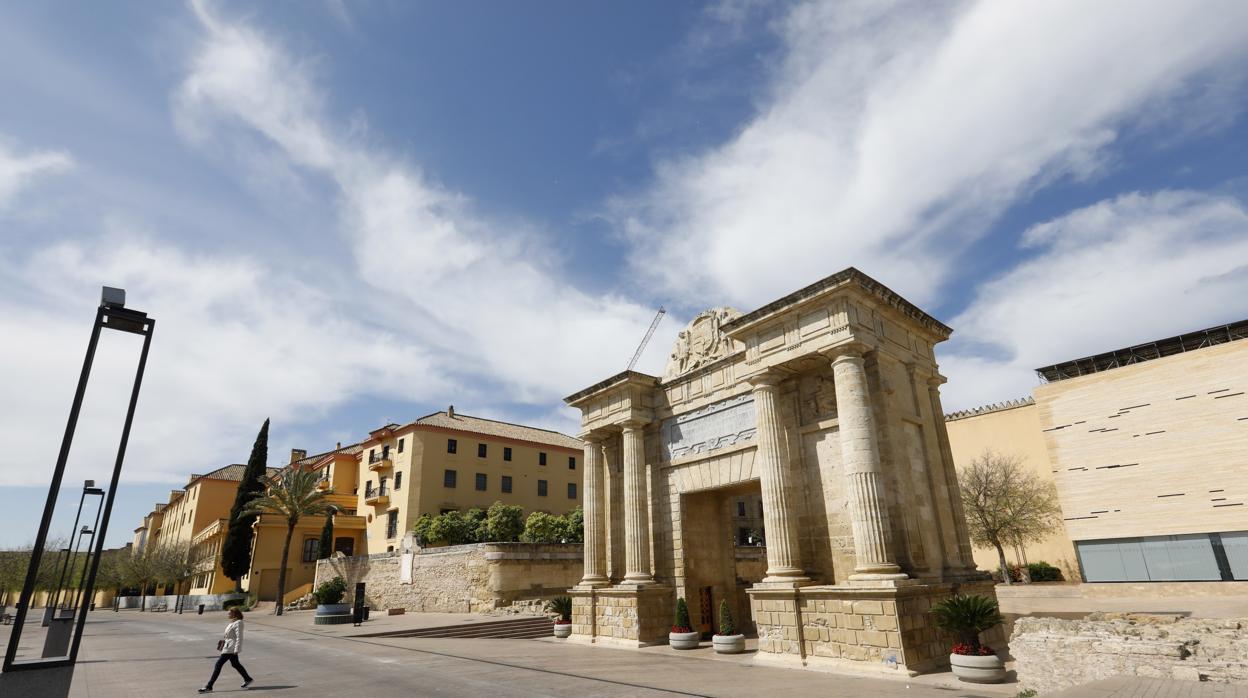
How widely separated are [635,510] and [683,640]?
12.3ft

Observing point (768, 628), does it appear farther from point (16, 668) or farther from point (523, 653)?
point (16, 668)

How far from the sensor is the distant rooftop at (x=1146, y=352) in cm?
3122

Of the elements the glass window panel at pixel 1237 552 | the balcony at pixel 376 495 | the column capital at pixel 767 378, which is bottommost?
the glass window panel at pixel 1237 552

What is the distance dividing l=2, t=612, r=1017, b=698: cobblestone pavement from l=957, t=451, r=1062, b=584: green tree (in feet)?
89.1

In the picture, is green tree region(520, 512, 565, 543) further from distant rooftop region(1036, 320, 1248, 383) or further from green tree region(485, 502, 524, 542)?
distant rooftop region(1036, 320, 1248, 383)

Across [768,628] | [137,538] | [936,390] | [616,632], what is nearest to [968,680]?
[768,628]

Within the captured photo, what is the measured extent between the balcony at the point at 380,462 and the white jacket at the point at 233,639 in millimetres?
32713

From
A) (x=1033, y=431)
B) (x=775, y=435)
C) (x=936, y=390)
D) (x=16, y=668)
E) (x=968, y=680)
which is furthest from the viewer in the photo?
(x=1033, y=431)

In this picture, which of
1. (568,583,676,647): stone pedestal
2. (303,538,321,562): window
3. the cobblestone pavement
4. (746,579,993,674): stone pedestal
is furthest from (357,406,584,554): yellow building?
(746,579,993,674): stone pedestal

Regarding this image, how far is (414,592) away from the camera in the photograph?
31.1 metres

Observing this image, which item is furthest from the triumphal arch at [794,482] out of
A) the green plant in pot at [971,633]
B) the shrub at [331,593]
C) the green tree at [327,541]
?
the green tree at [327,541]

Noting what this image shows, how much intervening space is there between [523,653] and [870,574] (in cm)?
913

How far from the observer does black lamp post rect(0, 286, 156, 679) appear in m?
5.10

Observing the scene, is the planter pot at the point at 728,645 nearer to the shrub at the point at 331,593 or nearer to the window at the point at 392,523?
the shrub at the point at 331,593
